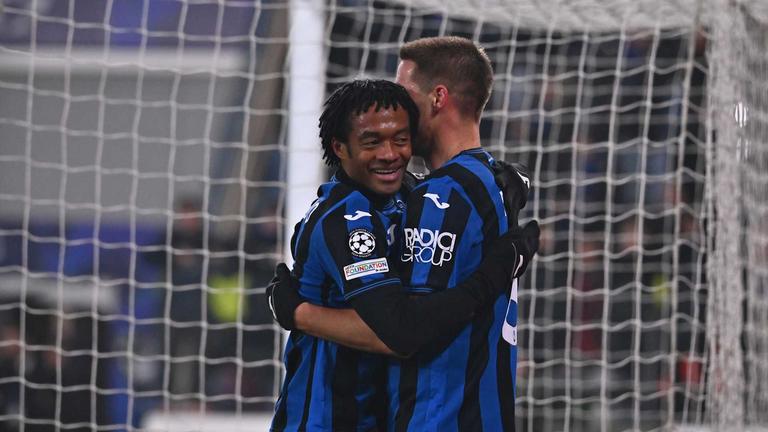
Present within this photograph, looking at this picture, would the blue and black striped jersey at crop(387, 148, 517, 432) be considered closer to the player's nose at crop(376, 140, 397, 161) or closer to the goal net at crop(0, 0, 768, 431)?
the player's nose at crop(376, 140, 397, 161)

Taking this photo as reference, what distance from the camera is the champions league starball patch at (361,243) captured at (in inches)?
88.9

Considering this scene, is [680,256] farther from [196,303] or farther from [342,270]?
[342,270]

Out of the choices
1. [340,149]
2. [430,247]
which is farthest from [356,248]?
[340,149]

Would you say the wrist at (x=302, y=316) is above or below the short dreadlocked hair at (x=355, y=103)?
below

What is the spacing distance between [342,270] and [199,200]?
4.31 m

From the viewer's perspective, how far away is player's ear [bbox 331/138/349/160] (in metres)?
2.43

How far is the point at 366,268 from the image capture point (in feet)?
7.36

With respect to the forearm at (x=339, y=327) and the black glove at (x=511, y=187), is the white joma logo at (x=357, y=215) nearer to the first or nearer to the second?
the forearm at (x=339, y=327)

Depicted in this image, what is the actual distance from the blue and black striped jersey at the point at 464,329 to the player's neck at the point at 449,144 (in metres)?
0.11

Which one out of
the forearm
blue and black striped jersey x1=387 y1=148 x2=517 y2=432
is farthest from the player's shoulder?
the forearm

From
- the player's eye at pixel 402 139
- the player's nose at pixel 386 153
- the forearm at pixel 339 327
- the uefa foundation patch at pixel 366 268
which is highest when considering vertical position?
the player's eye at pixel 402 139

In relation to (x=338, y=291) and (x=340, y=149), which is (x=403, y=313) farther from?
(x=340, y=149)

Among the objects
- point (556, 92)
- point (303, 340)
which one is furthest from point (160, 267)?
point (303, 340)

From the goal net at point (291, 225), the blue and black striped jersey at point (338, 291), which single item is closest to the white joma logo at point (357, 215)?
the blue and black striped jersey at point (338, 291)
